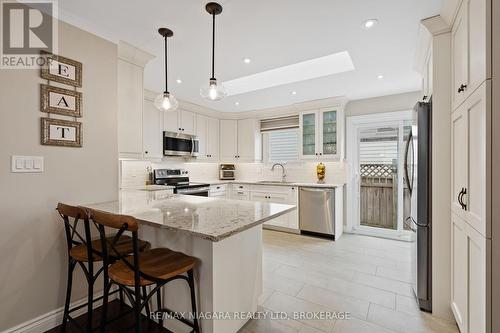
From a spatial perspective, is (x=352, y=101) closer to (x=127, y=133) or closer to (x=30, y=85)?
(x=127, y=133)

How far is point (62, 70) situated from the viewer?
1860mm

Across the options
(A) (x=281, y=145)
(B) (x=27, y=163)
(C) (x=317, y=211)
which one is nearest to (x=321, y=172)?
(C) (x=317, y=211)

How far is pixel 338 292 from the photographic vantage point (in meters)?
2.33

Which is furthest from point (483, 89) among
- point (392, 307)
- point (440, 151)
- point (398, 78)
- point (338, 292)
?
point (398, 78)

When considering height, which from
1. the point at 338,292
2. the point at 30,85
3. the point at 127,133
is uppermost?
the point at 30,85

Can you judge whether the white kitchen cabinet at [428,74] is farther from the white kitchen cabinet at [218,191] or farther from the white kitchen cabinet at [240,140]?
the white kitchen cabinet at [218,191]

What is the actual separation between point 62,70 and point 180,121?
8.22 ft

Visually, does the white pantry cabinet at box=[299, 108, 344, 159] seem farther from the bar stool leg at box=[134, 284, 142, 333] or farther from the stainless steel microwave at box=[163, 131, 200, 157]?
the bar stool leg at box=[134, 284, 142, 333]

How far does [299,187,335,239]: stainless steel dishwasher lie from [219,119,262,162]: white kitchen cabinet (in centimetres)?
154

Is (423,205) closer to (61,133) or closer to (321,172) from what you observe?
(321,172)

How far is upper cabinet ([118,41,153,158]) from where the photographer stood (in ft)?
8.02

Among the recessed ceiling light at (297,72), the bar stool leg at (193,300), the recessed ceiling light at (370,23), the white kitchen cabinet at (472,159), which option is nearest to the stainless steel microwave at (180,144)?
the recessed ceiling light at (297,72)

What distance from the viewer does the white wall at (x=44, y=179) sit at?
1.60 m

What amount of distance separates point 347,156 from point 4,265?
4.58m
